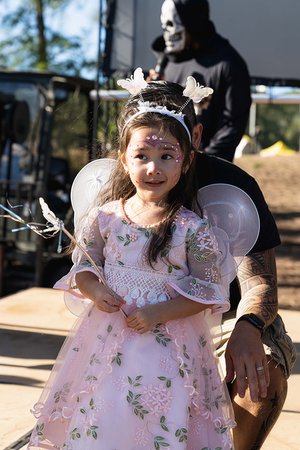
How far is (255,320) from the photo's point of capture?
2514 millimetres

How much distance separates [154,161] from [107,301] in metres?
0.39

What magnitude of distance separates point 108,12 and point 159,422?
5.80m

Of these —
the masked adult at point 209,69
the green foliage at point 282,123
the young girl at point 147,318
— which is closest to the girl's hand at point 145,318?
the young girl at point 147,318

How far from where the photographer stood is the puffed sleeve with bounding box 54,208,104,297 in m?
A: 2.47

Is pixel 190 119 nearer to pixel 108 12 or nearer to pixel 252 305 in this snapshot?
pixel 252 305

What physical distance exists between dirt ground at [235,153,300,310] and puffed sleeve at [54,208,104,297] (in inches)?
223

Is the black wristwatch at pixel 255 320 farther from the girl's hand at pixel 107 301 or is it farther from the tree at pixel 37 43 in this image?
the tree at pixel 37 43

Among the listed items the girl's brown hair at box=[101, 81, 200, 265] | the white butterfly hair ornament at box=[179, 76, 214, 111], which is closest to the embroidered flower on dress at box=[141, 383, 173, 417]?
the girl's brown hair at box=[101, 81, 200, 265]

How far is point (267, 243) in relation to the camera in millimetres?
2756

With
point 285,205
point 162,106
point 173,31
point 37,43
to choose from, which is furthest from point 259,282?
point 37,43

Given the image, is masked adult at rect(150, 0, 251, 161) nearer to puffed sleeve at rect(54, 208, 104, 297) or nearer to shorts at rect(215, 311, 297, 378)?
shorts at rect(215, 311, 297, 378)

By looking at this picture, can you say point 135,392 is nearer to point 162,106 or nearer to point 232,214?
point 232,214

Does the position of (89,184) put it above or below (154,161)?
below

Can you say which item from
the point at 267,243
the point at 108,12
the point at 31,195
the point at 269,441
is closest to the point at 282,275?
the point at 31,195
